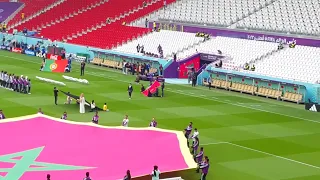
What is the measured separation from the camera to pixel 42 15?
8931 cm

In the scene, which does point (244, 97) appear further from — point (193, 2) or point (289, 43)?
point (193, 2)

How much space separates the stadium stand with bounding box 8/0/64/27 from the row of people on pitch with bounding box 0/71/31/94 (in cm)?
4504

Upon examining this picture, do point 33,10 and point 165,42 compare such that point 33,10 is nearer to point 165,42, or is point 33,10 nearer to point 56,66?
point 165,42

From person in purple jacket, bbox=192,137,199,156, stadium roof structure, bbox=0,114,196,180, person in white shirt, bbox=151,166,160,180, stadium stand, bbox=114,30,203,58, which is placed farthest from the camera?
stadium stand, bbox=114,30,203,58

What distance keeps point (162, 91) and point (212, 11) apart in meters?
23.5

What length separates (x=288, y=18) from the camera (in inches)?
2307

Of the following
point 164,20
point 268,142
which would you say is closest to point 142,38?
point 164,20

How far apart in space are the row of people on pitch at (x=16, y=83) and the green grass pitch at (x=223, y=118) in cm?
79

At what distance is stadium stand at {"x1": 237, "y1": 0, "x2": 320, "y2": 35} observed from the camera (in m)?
56.2

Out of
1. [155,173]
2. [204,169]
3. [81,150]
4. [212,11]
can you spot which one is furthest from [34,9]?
[155,173]

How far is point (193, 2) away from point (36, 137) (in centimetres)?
4489

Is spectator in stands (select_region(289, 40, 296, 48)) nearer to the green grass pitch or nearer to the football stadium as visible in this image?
the football stadium

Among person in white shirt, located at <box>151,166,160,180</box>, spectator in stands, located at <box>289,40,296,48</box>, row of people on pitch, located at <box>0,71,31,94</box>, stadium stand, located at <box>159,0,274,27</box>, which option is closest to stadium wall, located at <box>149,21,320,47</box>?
spectator in stands, located at <box>289,40,296,48</box>

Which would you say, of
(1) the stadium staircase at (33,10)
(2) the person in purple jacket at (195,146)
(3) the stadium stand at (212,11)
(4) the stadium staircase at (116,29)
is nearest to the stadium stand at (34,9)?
(1) the stadium staircase at (33,10)
